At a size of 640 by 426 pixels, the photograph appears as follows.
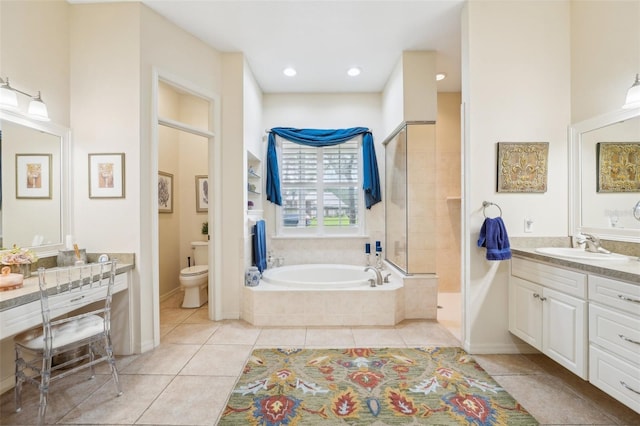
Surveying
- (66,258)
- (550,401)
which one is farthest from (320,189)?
(550,401)

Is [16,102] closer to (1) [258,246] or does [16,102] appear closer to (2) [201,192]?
(1) [258,246]

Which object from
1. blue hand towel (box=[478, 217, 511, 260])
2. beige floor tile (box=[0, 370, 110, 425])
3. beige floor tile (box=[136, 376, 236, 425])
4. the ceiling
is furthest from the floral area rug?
the ceiling

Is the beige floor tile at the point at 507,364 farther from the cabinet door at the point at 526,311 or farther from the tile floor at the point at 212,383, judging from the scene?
the cabinet door at the point at 526,311

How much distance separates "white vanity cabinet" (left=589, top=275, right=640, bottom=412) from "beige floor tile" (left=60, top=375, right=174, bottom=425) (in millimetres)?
2742

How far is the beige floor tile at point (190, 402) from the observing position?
5.62ft

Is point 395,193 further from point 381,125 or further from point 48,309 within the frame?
point 48,309

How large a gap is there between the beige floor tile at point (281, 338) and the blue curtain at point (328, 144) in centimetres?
180

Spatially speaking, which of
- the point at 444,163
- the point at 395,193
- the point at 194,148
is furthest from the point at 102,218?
the point at 444,163

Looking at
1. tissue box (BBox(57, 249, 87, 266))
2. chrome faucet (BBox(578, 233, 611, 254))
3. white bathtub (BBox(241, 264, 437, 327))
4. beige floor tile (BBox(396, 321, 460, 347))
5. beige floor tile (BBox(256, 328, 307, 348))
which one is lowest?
beige floor tile (BBox(396, 321, 460, 347))

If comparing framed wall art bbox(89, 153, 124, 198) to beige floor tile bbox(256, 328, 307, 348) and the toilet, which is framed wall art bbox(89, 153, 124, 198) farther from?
beige floor tile bbox(256, 328, 307, 348)

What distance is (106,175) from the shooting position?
2520 mm

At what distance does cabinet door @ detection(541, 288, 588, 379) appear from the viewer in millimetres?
1813

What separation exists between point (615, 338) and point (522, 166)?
4.57 ft

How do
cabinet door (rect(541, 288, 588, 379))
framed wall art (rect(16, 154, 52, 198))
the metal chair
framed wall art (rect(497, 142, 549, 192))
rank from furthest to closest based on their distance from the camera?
framed wall art (rect(497, 142, 549, 192)) → framed wall art (rect(16, 154, 52, 198)) → cabinet door (rect(541, 288, 588, 379)) → the metal chair
